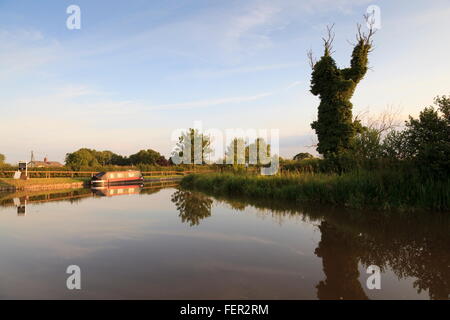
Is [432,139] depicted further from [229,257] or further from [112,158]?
[112,158]

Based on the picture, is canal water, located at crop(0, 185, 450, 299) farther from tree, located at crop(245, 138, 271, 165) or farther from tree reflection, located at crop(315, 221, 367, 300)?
tree, located at crop(245, 138, 271, 165)

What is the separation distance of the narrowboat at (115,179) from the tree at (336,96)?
63.5 feet

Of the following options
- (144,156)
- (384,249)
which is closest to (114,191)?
(384,249)

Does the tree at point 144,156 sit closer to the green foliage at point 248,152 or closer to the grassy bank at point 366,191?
the green foliage at point 248,152

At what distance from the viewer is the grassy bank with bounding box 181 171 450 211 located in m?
8.27

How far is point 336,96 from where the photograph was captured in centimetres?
1520

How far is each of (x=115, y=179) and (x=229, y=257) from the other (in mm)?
25570

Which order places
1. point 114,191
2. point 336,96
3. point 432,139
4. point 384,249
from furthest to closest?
1. point 114,191
2. point 336,96
3. point 432,139
4. point 384,249

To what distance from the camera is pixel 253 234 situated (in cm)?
590

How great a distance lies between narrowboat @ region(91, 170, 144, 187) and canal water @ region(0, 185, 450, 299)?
1812cm

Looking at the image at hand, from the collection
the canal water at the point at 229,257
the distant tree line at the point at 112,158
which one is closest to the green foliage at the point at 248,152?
the distant tree line at the point at 112,158

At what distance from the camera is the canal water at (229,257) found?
3121mm

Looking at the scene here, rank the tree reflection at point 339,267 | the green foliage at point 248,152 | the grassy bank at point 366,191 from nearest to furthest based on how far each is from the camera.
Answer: the tree reflection at point 339,267 < the grassy bank at point 366,191 < the green foliage at point 248,152
